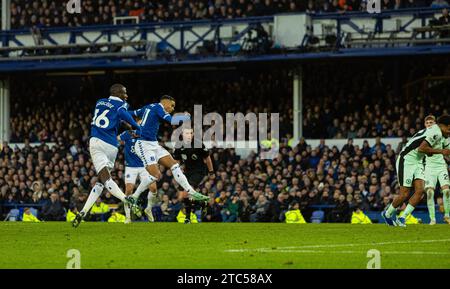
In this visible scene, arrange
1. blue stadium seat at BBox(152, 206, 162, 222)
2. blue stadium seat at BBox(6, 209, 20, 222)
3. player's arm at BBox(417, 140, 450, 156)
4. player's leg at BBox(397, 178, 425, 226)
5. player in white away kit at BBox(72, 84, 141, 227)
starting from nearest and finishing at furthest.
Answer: player in white away kit at BBox(72, 84, 141, 227) < player's arm at BBox(417, 140, 450, 156) < player's leg at BBox(397, 178, 425, 226) < blue stadium seat at BBox(152, 206, 162, 222) < blue stadium seat at BBox(6, 209, 20, 222)

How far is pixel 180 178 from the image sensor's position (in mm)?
18891

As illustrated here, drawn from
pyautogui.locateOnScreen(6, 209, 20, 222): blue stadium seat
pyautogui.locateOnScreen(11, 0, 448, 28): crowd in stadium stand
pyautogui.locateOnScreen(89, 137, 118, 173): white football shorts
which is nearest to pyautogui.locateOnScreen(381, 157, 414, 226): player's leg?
pyautogui.locateOnScreen(89, 137, 118, 173): white football shorts

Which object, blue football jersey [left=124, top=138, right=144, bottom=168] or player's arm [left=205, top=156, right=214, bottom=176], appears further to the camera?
blue football jersey [left=124, top=138, right=144, bottom=168]

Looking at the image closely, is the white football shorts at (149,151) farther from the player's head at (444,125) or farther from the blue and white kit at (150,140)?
the player's head at (444,125)

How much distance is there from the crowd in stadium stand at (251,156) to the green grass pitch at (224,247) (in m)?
9.47

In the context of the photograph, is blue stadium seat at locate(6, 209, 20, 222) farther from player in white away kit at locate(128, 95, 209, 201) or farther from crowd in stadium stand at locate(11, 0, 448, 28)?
player in white away kit at locate(128, 95, 209, 201)

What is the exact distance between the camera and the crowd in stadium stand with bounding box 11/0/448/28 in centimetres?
3438

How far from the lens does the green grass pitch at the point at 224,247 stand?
1165 centimetres

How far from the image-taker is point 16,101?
133ft

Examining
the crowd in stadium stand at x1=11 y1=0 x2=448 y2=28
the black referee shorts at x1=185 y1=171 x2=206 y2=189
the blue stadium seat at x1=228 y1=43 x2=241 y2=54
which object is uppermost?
the crowd in stadium stand at x1=11 y1=0 x2=448 y2=28

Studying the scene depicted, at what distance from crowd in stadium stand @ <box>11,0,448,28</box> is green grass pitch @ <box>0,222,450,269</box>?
653 inches

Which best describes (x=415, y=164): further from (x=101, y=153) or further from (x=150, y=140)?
(x=101, y=153)

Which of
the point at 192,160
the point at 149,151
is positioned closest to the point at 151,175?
the point at 149,151
